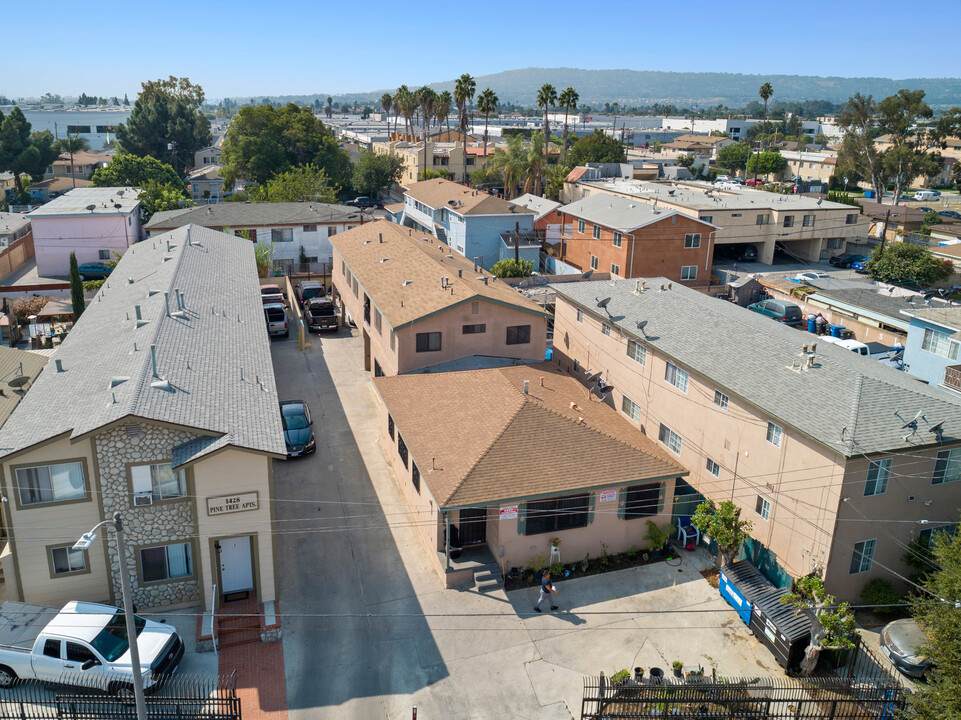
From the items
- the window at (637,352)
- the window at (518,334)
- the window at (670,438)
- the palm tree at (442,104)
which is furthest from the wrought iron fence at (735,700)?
the palm tree at (442,104)

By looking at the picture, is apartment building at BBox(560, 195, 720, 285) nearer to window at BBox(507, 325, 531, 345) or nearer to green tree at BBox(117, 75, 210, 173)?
window at BBox(507, 325, 531, 345)

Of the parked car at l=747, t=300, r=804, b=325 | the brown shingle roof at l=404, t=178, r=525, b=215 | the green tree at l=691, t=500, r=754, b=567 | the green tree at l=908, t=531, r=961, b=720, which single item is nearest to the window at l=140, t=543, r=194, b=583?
the green tree at l=691, t=500, r=754, b=567

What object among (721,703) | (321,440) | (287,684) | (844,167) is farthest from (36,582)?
(844,167)

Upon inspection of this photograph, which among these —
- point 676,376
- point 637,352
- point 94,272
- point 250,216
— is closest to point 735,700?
point 676,376

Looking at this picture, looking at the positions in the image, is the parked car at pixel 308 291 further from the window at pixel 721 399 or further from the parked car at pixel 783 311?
the window at pixel 721 399

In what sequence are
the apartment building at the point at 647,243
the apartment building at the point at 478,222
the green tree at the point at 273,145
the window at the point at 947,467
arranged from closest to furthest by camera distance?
1. the window at the point at 947,467
2. the apartment building at the point at 647,243
3. the apartment building at the point at 478,222
4. the green tree at the point at 273,145

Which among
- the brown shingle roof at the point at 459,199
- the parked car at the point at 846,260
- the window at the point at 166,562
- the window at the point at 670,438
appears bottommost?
the window at the point at 166,562
